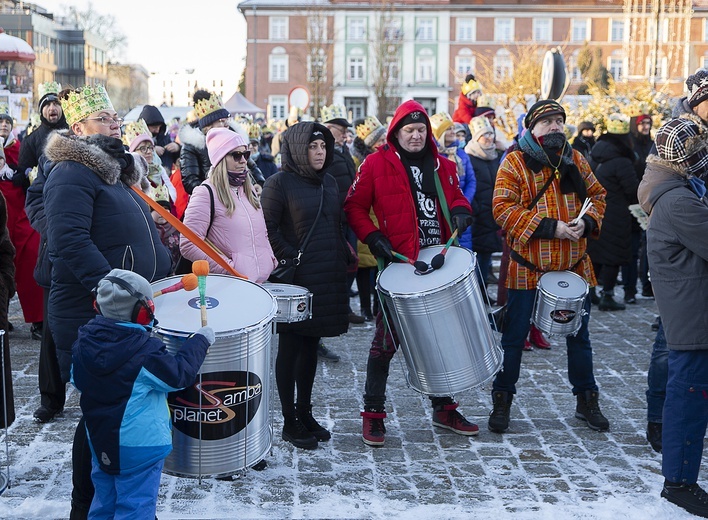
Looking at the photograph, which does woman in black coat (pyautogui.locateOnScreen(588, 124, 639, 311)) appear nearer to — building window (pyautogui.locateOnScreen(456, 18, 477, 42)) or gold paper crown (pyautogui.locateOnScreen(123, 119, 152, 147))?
gold paper crown (pyautogui.locateOnScreen(123, 119, 152, 147))

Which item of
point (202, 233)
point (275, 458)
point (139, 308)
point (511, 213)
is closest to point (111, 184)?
point (202, 233)

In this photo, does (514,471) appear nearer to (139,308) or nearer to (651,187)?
(651,187)

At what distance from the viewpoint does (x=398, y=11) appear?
68.6 m

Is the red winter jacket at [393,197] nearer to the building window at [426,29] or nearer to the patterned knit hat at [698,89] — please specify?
the patterned knit hat at [698,89]

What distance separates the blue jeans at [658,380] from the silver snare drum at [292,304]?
7.35 feet

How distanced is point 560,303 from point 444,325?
1.01m

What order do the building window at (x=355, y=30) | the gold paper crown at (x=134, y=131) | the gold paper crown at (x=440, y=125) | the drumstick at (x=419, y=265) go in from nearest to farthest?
the drumstick at (x=419, y=265), the gold paper crown at (x=134, y=131), the gold paper crown at (x=440, y=125), the building window at (x=355, y=30)

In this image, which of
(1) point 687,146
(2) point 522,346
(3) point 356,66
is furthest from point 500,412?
(3) point 356,66

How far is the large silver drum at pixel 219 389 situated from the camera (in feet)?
12.5

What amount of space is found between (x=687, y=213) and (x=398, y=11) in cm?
6696

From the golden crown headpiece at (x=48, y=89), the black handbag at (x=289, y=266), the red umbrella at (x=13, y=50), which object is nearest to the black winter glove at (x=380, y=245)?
the black handbag at (x=289, y=266)

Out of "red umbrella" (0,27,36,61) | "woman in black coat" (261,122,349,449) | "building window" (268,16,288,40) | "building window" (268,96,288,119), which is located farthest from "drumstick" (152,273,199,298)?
"building window" (268,16,288,40)

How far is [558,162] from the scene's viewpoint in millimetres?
5656

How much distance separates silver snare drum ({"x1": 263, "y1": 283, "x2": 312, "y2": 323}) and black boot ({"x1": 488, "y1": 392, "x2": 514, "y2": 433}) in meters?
1.65
